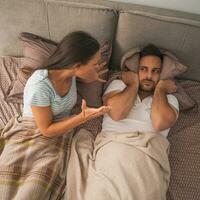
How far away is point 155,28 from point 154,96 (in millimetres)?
389

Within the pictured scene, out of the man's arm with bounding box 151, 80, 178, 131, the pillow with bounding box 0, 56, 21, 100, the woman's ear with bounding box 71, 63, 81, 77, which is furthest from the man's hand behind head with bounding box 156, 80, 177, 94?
the pillow with bounding box 0, 56, 21, 100

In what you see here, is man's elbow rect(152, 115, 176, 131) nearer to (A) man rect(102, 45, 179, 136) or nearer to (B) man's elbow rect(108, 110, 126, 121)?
(A) man rect(102, 45, 179, 136)

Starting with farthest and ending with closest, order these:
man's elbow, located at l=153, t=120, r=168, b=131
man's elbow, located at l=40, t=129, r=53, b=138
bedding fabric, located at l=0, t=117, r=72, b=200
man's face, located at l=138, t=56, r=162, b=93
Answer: man's face, located at l=138, t=56, r=162, b=93
man's elbow, located at l=153, t=120, r=168, b=131
man's elbow, located at l=40, t=129, r=53, b=138
bedding fabric, located at l=0, t=117, r=72, b=200

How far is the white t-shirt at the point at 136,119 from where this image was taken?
154 cm

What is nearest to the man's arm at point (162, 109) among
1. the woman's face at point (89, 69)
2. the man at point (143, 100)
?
the man at point (143, 100)

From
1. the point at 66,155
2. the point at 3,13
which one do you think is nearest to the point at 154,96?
the point at 66,155

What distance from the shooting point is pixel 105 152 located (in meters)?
1.42

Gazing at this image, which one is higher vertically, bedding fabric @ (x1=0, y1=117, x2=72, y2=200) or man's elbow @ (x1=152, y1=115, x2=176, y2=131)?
man's elbow @ (x1=152, y1=115, x2=176, y2=131)

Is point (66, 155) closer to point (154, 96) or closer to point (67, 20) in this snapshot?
point (154, 96)

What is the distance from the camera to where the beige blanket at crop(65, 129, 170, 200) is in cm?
127

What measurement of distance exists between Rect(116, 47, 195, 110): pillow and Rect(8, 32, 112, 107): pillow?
0.13 metres

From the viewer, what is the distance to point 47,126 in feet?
4.45

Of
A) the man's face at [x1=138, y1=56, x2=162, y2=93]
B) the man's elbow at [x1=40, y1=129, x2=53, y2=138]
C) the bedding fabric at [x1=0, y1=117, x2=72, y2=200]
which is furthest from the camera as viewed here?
the man's face at [x1=138, y1=56, x2=162, y2=93]

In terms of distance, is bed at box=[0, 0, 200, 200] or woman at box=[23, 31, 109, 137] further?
bed at box=[0, 0, 200, 200]
